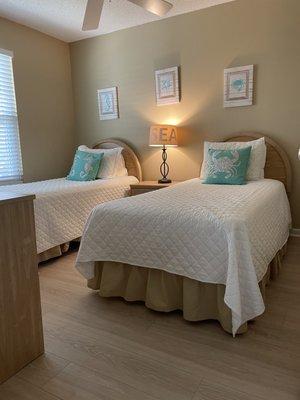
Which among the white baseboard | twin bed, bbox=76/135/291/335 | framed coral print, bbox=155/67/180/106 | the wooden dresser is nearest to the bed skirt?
twin bed, bbox=76/135/291/335

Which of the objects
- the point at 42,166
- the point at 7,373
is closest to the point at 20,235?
the point at 7,373

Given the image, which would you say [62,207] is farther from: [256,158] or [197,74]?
[197,74]

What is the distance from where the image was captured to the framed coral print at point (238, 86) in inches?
122

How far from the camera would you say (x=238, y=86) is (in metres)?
3.16

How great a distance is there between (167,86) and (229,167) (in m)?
1.46

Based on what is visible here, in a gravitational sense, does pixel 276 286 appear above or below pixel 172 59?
below

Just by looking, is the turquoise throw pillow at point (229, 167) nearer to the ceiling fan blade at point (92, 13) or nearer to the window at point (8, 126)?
the ceiling fan blade at point (92, 13)

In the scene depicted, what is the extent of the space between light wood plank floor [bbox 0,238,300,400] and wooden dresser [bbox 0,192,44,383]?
79mm

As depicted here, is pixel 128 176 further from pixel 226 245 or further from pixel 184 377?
pixel 184 377

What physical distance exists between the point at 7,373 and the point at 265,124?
3.01 m

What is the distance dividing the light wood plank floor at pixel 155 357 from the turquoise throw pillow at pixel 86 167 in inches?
72.1

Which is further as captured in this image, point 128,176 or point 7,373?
point 128,176

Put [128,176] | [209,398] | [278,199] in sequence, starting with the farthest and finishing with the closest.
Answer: [128,176], [278,199], [209,398]

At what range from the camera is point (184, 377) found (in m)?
1.31
